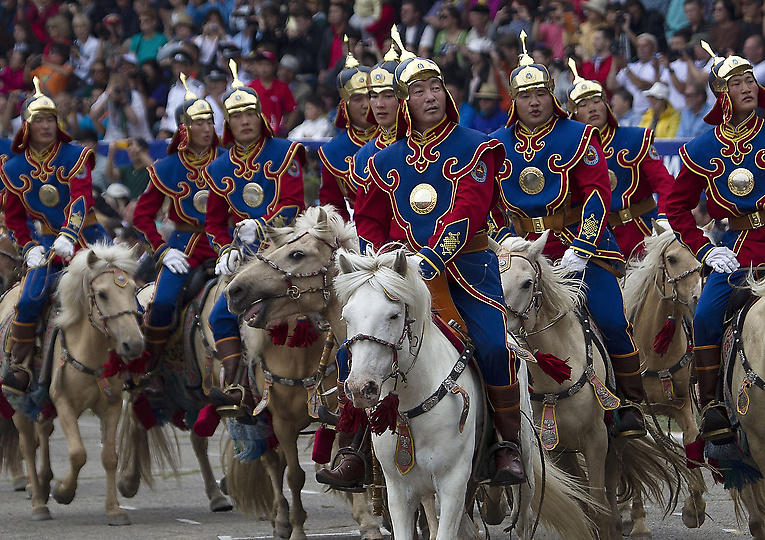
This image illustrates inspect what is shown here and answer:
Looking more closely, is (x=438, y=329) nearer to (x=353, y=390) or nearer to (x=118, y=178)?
(x=353, y=390)

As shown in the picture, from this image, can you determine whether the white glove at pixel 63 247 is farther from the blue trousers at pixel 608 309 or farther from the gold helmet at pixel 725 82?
A: the gold helmet at pixel 725 82

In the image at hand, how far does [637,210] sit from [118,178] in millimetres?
8586

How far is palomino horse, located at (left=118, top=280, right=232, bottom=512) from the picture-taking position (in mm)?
10141

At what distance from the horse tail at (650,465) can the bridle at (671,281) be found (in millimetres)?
1380

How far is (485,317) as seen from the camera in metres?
6.57

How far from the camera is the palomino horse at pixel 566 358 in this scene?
297 inches

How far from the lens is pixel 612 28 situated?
16.1m

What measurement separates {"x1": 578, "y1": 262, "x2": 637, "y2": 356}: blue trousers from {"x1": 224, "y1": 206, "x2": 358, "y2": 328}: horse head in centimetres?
148

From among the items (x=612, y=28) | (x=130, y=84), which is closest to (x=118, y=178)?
(x=130, y=84)

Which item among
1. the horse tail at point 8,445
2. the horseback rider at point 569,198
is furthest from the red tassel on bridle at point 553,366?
the horse tail at point 8,445

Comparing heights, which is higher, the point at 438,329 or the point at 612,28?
the point at 612,28

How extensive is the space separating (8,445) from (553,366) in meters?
6.33

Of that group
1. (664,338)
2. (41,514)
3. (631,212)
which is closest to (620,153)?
(631,212)

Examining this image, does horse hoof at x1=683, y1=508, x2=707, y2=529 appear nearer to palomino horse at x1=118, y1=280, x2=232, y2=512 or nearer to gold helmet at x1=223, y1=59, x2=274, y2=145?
palomino horse at x1=118, y1=280, x2=232, y2=512
